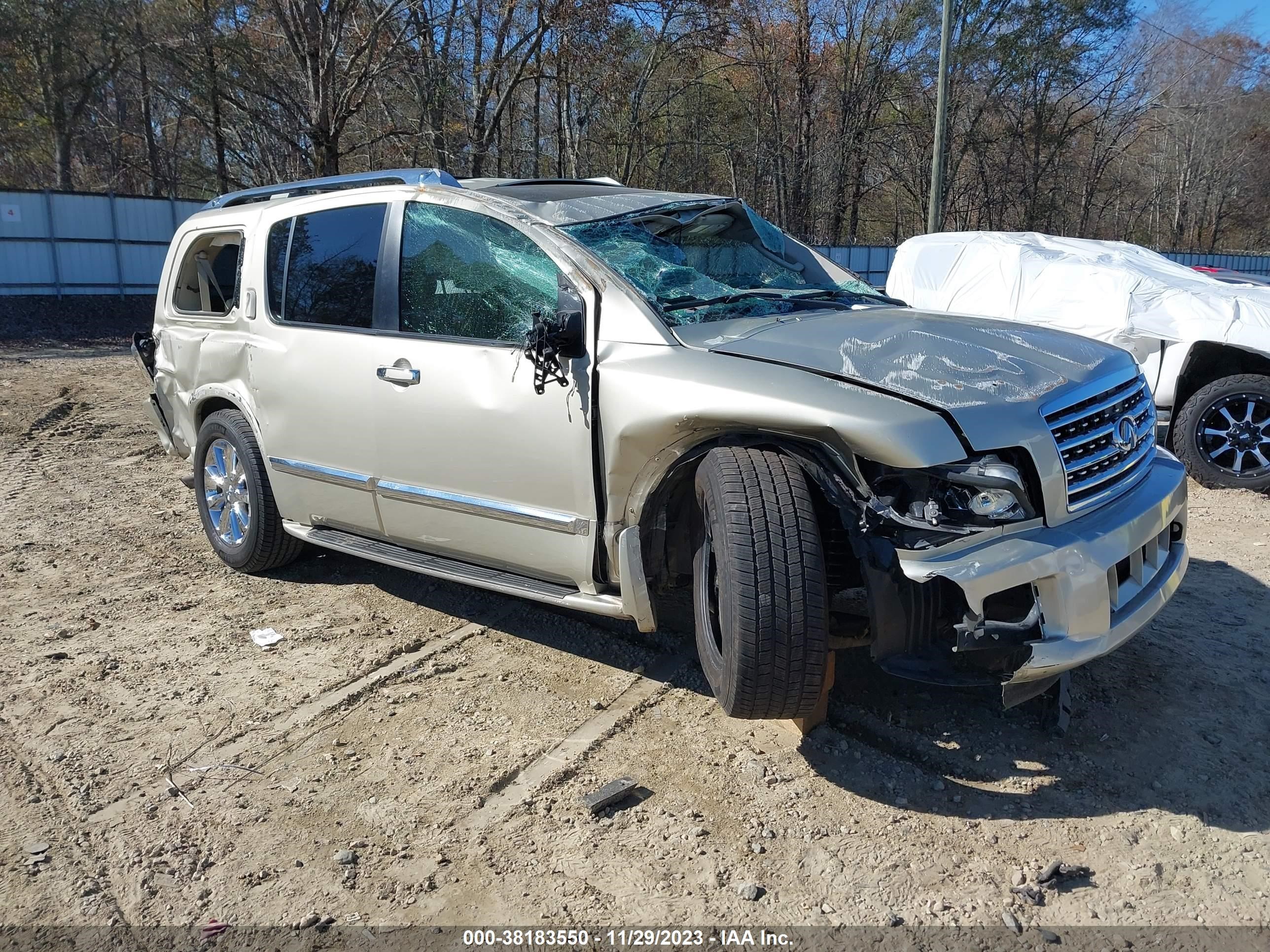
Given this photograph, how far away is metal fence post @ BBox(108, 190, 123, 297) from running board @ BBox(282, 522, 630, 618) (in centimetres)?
1871

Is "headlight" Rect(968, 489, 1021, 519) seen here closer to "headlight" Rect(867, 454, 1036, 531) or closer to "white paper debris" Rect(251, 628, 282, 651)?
"headlight" Rect(867, 454, 1036, 531)

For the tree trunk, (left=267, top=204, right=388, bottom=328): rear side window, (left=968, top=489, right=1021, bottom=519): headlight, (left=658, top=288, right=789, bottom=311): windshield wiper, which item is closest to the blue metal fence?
the tree trunk

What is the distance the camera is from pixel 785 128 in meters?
31.3

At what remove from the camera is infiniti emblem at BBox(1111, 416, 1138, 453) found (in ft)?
10.1

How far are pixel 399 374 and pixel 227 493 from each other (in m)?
1.79

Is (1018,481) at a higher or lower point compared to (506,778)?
higher

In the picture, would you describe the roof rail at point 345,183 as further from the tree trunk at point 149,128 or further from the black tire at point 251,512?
the tree trunk at point 149,128

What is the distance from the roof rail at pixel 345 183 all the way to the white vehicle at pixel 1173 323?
3.92 meters

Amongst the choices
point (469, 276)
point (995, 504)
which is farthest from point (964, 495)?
point (469, 276)

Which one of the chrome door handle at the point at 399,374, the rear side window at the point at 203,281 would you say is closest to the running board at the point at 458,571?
the chrome door handle at the point at 399,374

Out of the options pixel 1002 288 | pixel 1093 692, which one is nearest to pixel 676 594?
pixel 1093 692

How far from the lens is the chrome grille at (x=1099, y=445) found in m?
2.85

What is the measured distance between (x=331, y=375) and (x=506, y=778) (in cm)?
198

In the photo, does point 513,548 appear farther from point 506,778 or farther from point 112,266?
point 112,266
